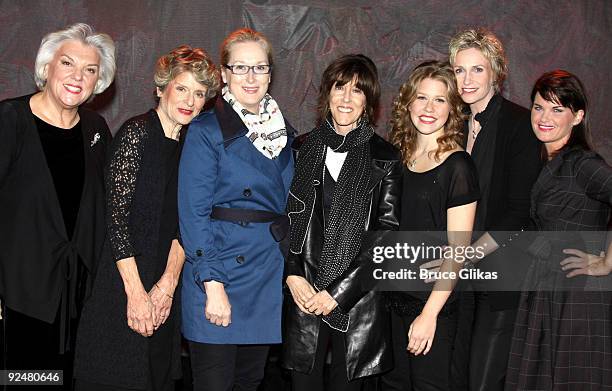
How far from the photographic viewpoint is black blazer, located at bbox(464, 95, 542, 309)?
10.8ft

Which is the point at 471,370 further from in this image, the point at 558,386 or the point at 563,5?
the point at 563,5

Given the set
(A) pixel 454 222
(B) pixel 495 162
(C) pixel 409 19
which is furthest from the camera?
(C) pixel 409 19

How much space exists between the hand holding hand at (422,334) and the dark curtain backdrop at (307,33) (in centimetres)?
255

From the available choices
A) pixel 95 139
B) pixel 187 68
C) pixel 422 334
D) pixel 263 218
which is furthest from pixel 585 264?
pixel 95 139

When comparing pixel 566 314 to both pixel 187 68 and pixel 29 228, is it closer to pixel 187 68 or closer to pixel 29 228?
pixel 187 68

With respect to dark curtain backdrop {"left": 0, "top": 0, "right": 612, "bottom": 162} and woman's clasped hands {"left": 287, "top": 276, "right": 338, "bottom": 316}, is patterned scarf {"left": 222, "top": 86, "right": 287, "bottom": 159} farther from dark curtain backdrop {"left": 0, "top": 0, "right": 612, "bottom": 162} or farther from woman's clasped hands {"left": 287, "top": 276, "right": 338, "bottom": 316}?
dark curtain backdrop {"left": 0, "top": 0, "right": 612, "bottom": 162}

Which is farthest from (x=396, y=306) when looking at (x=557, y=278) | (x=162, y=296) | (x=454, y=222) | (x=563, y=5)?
(x=563, y=5)

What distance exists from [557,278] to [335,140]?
1254 mm

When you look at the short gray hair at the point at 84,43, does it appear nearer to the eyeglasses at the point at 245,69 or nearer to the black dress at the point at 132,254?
the black dress at the point at 132,254

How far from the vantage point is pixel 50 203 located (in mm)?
3037

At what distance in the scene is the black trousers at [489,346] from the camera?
10.8 feet

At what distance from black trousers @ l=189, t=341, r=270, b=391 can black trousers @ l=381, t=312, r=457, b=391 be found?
613mm

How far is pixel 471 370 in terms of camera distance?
3303 mm

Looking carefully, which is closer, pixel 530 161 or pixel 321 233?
pixel 321 233
